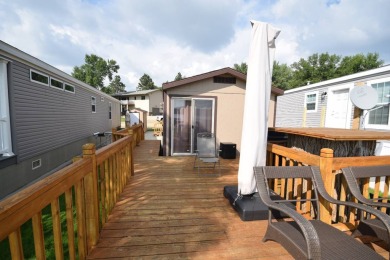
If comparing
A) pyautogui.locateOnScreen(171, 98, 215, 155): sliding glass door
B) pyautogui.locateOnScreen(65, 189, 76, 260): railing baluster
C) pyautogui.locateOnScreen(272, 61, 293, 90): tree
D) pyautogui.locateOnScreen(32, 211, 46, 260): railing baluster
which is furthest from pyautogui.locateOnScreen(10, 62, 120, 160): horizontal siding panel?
pyautogui.locateOnScreen(272, 61, 293, 90): tree

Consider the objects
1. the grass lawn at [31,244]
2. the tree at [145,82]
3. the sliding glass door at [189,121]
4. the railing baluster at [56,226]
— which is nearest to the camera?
the railing baluster at [56,226]

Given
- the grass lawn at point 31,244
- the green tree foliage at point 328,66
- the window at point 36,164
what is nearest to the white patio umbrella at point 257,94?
the grass lawn at point 31,244

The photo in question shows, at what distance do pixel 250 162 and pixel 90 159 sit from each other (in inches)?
71.7

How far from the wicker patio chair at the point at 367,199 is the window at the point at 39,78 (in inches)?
300

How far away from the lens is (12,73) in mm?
4926

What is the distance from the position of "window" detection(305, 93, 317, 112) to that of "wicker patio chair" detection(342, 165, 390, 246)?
342 inches

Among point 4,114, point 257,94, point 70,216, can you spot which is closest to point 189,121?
point 257,94

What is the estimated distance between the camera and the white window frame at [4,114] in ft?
Result: 15.3

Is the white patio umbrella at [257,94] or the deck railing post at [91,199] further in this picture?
the white patio umbrella at [257,94]

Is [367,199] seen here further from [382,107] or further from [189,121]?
[382,107]

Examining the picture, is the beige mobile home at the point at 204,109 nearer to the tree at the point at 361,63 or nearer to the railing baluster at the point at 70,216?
the railing baluster at the point at 70,216

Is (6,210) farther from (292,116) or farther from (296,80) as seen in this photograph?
(296,80)

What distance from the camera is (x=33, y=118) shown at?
5.77 m

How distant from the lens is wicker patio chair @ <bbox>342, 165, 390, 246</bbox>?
1.89 meters
